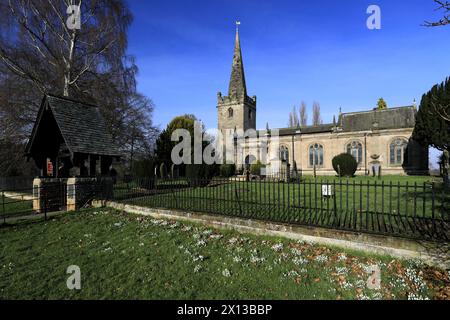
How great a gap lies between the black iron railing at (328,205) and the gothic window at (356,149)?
27.0m

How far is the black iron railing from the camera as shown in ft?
16.8

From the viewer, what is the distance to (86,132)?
1221cm

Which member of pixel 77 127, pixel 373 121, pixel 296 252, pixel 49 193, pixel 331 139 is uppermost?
pixel 373 121

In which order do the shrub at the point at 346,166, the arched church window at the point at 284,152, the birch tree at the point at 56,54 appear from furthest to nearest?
the arched church window at the point at 284,152 → the shrub at the point at 346,166 → the birch tree at the point at 56,54

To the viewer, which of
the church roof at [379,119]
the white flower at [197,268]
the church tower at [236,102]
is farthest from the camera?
the church tower at [236,102]

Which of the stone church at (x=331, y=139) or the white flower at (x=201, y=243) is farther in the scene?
the stone church at (x=331, y=139)

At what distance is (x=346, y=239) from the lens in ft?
17.6

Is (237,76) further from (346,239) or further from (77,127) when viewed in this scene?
(346,239)

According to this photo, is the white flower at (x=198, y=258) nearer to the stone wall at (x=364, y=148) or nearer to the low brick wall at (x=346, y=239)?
the low brick wall at (x=346, y=239)

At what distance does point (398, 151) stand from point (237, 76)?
1091 inches

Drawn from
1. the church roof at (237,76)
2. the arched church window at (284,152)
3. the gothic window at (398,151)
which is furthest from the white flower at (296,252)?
the church roof at (237,76)

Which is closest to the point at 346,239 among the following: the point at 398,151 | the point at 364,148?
→ the point at 364,148

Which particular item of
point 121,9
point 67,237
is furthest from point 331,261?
point 121,9

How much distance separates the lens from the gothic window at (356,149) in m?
35.2
